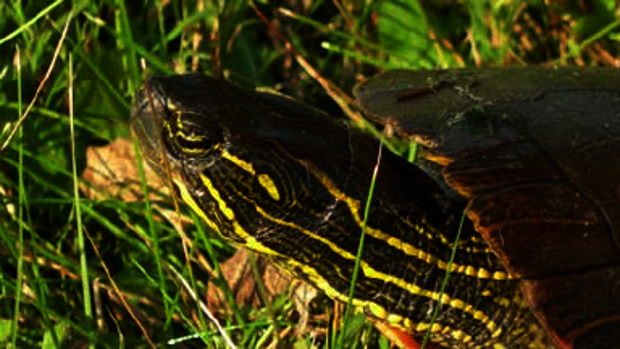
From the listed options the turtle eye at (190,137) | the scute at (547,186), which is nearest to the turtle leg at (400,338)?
the scute at (547,186)

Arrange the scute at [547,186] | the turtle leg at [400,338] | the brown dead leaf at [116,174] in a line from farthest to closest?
the brown dead leaf at [116,174] → the turtle leg at [400,338] → the scute at [547,186]

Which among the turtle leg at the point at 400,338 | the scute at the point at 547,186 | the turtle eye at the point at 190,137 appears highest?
the turtle eye at the point at 190,137

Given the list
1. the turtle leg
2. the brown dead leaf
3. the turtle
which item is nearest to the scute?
the turtle

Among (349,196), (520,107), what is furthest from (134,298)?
(520,107)

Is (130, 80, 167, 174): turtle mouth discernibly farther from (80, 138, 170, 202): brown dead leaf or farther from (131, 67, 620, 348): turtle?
(80, 138, 170, 202): brown dead leaf

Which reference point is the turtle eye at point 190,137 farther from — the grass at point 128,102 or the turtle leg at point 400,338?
the turtle leg at point 400,338
